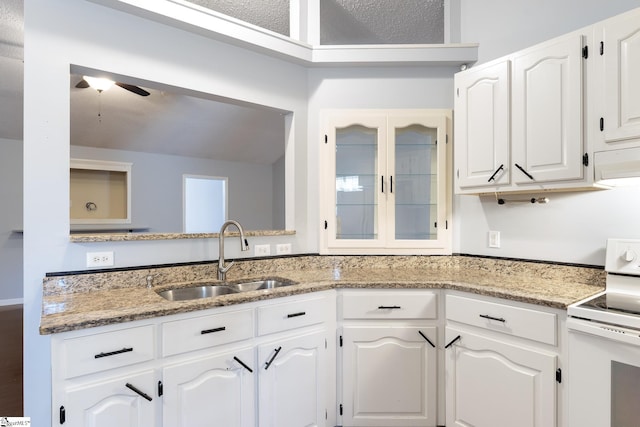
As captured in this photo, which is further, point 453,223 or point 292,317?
point 453,223

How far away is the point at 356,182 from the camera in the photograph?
2.57 metres

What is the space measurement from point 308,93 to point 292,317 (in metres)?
1.64

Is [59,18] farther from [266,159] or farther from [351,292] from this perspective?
[266,159]

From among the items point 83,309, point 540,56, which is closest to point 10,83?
point 83,309

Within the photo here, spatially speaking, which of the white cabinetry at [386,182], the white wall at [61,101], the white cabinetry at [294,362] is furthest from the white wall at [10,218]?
the white cabinetry at [294,362]

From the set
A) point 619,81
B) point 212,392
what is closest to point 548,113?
point 619,81

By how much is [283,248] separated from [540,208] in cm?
165

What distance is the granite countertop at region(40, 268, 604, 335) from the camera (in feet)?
4.39

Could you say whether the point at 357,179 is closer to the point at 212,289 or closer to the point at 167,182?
the point at 212,289

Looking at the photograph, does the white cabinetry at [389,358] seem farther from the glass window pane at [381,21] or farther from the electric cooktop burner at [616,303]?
the glass window pane at [381,21]

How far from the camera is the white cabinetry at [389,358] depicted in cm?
195

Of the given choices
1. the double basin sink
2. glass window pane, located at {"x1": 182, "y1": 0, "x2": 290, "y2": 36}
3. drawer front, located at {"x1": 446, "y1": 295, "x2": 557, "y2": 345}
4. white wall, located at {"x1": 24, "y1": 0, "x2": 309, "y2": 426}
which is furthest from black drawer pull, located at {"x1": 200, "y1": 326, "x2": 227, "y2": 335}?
glass window pane, located at {"x1": 182, "y1": 0, "x2": 290, "y2": 36}

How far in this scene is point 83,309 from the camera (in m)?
1.40

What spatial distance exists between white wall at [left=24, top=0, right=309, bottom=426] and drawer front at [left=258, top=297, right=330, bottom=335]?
666 mm
